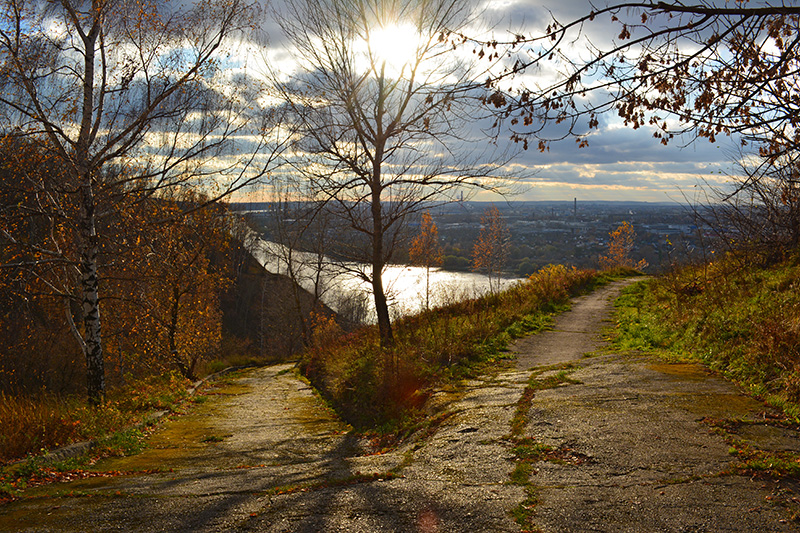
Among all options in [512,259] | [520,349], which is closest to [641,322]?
[520,349]

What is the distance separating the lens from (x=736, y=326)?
766cm

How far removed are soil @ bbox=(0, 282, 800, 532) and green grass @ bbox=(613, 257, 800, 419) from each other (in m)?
0.36

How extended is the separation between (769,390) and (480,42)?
487 centimetres

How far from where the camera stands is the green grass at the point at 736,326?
588 centimetres

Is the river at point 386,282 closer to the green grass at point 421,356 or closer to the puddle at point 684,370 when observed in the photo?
the green grass at point 421,356

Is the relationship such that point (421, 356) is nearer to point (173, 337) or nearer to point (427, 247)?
point (173, 337)

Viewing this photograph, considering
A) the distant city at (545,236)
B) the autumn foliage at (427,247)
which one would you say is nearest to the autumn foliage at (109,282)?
the autumn foliage at (427,247)

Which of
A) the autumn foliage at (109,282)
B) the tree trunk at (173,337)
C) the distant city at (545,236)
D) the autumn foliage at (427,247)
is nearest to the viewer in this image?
the autumn foliage at (109,282)

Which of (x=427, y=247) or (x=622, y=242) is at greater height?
(x=427, y=247)

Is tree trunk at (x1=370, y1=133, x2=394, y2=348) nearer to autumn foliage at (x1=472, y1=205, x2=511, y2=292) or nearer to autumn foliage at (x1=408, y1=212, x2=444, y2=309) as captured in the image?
autumn foliage at (x1=408, y1=212, x2=444, y2=309)

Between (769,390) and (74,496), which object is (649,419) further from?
(74,496)

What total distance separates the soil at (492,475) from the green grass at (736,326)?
0.36 meters

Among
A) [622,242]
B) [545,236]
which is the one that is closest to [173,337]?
[545,236]

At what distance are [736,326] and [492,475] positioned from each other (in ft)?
17.4
